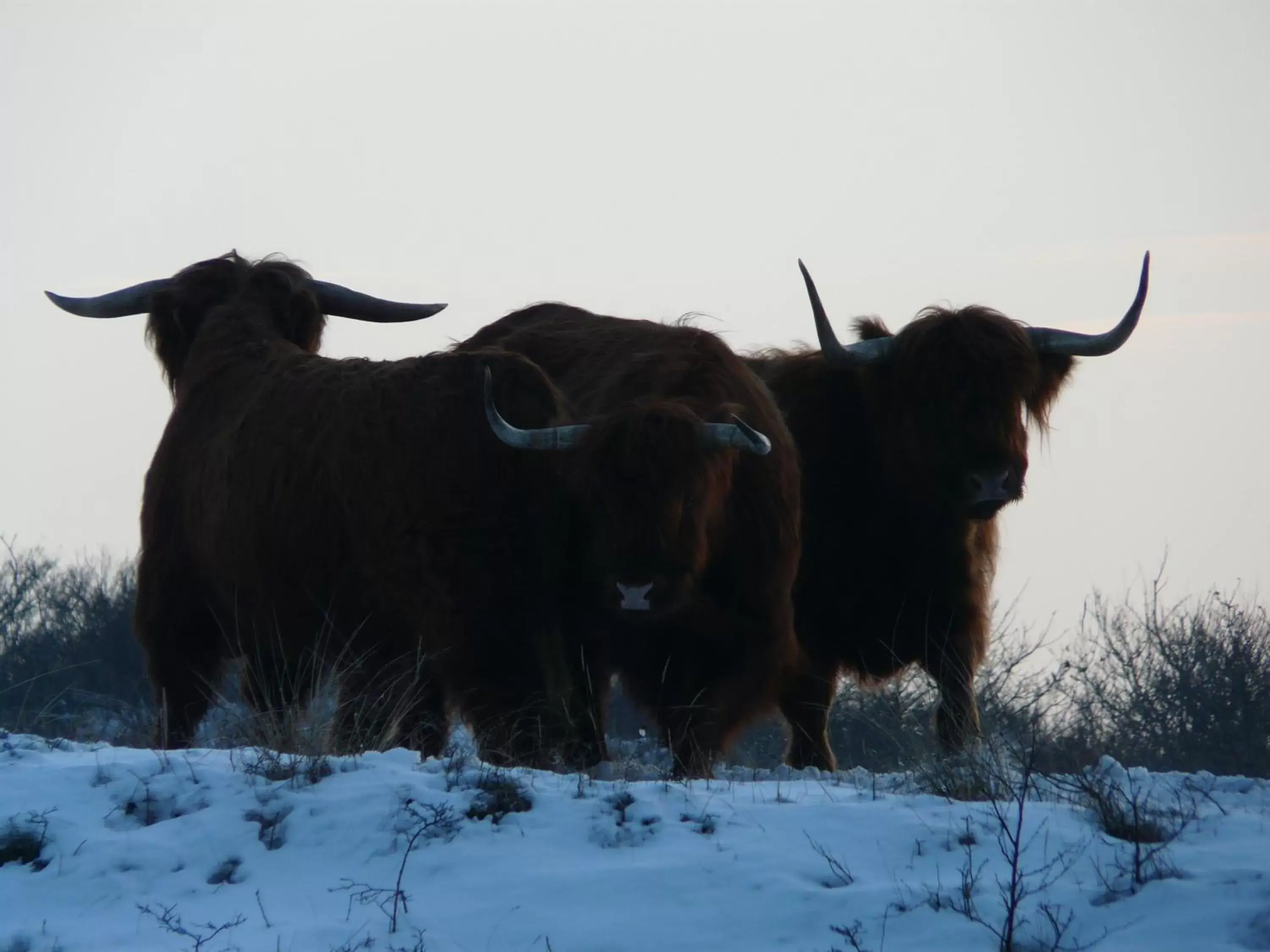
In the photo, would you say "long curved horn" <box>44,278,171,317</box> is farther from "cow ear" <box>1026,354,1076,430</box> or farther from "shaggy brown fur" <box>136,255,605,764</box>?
"cow ear" <box>1026,354,1076,430</box>

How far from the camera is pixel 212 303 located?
32.3 feet

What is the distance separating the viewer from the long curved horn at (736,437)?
7.60 m

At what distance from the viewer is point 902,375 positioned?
9.52 meters

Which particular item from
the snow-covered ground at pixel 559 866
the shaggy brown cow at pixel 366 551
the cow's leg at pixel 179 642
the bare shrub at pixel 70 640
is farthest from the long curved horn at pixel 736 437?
the bare shrub at pixel 70 640

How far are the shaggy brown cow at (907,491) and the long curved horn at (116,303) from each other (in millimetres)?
3608

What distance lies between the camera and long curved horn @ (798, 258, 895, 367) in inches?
381

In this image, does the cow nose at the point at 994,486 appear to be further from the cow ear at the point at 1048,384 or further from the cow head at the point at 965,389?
the cow ear at the point at 1048,384

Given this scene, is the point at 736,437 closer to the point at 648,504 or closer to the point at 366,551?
the point at 648,504

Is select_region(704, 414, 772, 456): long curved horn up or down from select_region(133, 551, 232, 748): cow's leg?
up

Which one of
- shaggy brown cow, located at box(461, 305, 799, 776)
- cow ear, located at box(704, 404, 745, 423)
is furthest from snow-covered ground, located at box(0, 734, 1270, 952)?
cow ear, located at box(704, 404, 745, 423)

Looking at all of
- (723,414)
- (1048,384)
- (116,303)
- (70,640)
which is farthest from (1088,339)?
(70,640)

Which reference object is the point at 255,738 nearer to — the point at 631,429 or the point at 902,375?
the point at 631,429

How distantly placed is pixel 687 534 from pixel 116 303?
13.9 ft

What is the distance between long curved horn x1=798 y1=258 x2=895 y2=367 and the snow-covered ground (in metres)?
3.96
